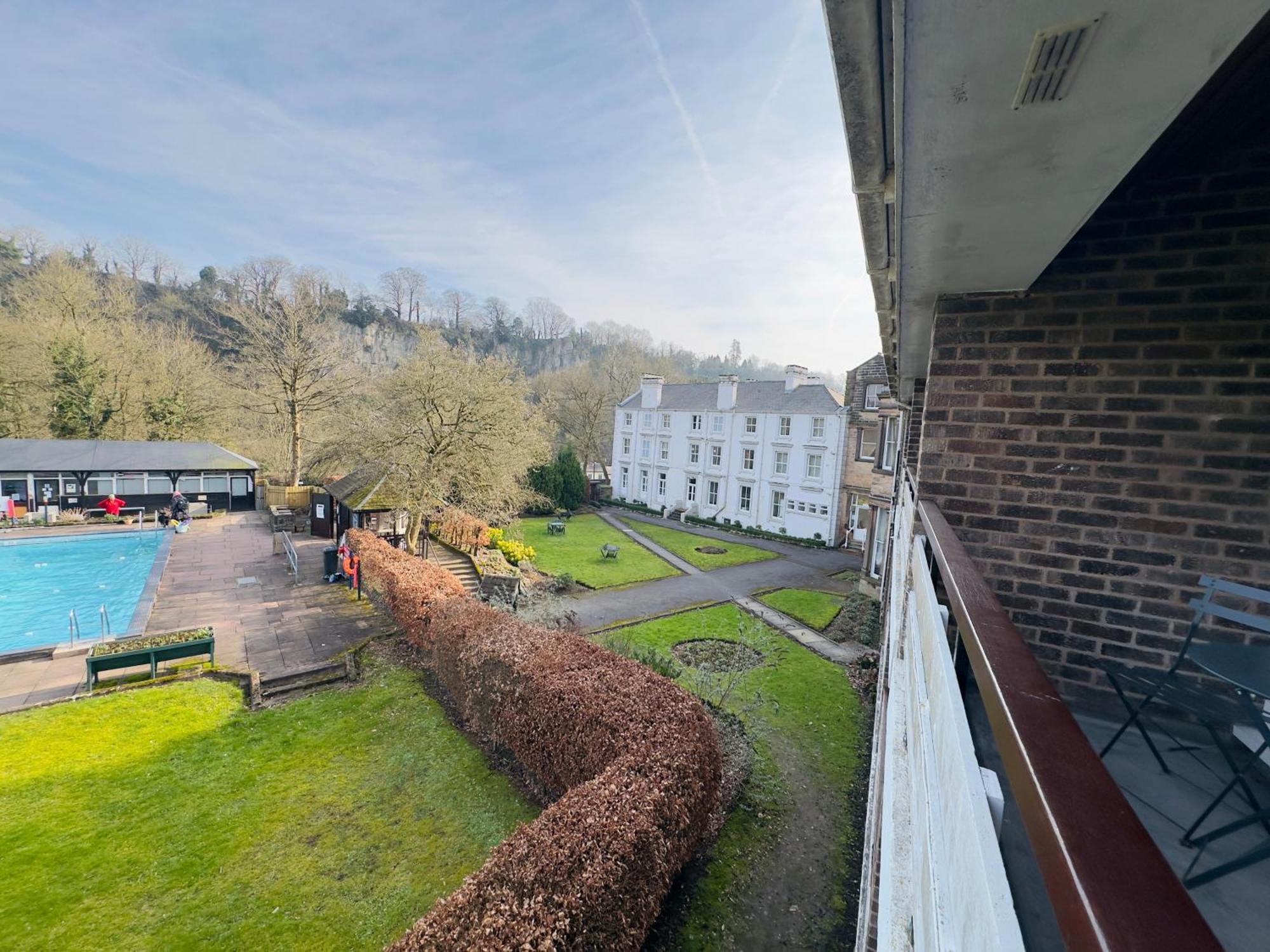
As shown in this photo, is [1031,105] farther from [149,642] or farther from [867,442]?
[867,442]

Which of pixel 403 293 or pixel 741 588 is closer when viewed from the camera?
pixel 741 588

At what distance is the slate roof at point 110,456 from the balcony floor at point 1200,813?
33.0 m

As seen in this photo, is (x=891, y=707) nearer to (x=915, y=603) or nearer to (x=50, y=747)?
(x=915, y=603)

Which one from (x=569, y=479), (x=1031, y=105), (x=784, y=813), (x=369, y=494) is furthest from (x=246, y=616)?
(x=569, y=479)

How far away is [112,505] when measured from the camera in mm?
23625

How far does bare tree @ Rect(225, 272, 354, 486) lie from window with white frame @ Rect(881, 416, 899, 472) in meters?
25.2

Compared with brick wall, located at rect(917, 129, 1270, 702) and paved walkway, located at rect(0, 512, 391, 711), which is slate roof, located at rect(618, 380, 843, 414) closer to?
paved walkway, located at rect(0, 512, 391, 711)

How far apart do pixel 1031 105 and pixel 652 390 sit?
36530mm

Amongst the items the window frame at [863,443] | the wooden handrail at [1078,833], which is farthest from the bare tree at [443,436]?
the wooden handrail at [1078,833]

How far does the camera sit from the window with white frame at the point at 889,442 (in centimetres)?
1731

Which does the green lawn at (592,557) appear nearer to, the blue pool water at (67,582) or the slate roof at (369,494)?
the slate roof at (369,494)

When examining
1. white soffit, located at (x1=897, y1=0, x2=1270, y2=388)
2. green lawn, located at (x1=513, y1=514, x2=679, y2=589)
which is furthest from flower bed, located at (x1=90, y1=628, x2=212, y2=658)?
white soffit, located at (x1=897, y1=0, x2=1270, y2=388)

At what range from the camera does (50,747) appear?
7930mm

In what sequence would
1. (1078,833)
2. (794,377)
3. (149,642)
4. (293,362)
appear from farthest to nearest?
(794,377)
(293,362)
(149,642)
(1078,833)
